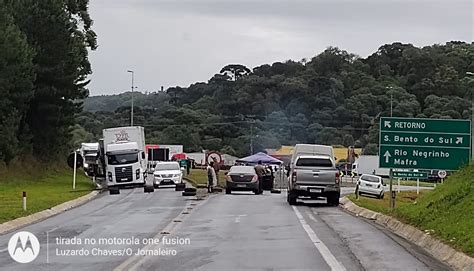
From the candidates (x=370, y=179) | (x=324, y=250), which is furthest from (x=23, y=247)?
(x=370, y=179)

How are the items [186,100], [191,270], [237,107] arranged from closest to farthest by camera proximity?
[191,270], [237,107], [186,100]

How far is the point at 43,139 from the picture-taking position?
216ft

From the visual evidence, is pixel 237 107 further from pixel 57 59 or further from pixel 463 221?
pixel 463 221

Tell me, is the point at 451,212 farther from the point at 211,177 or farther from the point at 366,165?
the point at 366,165

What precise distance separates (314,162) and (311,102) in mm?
69579

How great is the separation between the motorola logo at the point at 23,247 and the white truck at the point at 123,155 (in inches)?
1222

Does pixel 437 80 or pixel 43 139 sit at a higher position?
pixel 437 80

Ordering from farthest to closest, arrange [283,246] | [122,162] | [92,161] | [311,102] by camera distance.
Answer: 1. [311,102]
2. [92,161]
3. [122,162]
4. [283,246]

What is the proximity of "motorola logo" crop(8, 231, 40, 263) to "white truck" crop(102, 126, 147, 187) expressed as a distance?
31047 millimetres

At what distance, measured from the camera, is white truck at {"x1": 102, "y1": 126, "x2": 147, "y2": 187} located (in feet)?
178

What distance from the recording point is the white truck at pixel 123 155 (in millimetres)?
54125

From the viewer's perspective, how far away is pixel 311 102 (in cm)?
10638

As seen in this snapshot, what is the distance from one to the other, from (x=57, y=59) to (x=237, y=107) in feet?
190

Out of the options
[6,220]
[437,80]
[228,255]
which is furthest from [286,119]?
[228,255]
